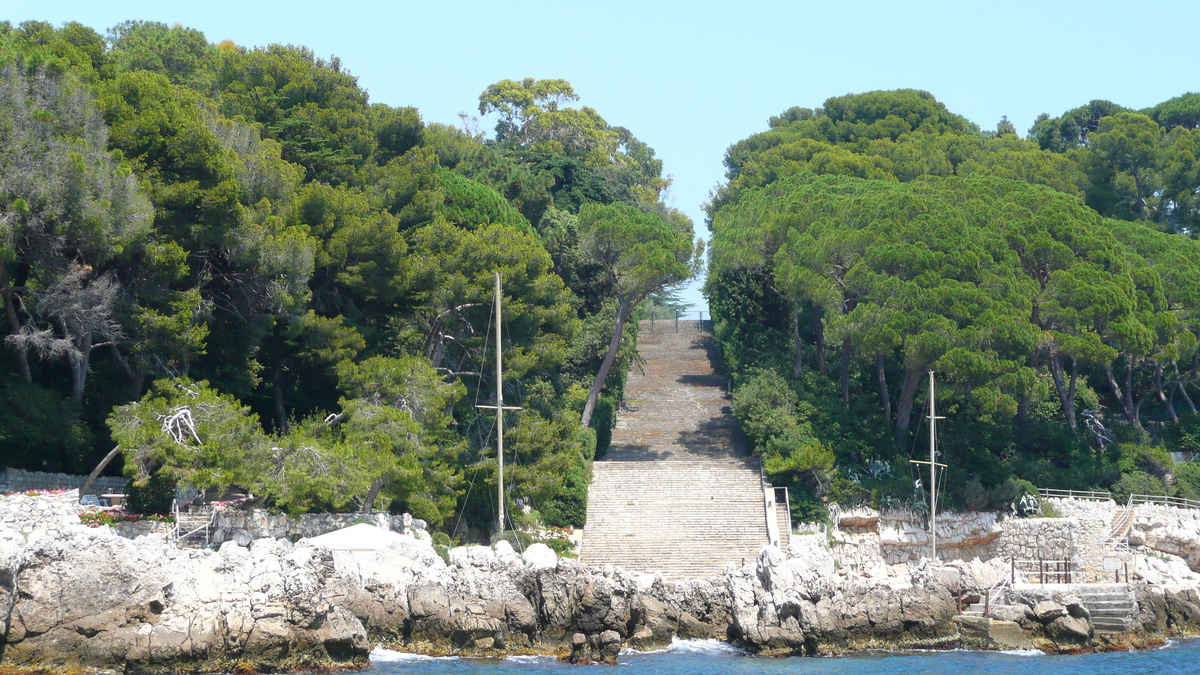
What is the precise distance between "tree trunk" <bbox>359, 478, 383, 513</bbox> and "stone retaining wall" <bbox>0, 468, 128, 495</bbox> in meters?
5.23

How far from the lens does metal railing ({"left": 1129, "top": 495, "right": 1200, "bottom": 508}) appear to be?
136 feet

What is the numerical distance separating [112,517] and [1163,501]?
27.5 meters

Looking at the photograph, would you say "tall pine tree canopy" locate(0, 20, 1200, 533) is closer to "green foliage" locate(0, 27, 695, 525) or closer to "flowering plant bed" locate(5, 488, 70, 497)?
"green foliage" locate(0, 27, 695, 525)

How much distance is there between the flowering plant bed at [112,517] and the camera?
30.1 metres

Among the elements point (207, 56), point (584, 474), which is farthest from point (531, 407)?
point (207, 56)

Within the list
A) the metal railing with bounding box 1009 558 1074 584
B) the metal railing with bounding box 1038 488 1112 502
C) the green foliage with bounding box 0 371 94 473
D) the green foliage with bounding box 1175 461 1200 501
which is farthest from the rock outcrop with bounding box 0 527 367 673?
the green foliage with bounding box 1175 461 1200 501

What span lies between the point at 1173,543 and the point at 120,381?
27212mm

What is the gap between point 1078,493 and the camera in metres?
41.6

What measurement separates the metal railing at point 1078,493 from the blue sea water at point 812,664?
36.0 feet

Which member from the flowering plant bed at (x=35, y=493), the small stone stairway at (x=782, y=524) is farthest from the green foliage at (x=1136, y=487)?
the flowering plant bed at (x=35, y=493)

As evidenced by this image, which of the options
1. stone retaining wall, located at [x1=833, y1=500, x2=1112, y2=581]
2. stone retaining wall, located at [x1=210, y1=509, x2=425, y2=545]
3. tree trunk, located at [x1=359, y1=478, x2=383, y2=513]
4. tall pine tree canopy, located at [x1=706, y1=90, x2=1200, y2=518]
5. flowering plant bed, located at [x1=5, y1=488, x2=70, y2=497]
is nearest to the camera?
flowering plant bed, located at [x1=5, y1=488, x2=70, y2=497]

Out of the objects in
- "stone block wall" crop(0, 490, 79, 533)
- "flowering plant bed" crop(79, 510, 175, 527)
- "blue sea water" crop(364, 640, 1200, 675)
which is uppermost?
"stone block wall" crop(0, 490, 79, 533)

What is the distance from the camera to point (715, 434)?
1813 inches

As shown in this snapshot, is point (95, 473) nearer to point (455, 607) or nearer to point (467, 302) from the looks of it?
point (455, 607)
